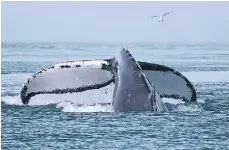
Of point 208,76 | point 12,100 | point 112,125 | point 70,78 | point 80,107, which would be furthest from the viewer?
point 208,76

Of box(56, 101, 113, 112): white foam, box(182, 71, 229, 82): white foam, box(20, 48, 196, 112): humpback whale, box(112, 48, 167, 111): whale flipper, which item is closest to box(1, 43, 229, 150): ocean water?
box(56, 101, 113, 112): white foam

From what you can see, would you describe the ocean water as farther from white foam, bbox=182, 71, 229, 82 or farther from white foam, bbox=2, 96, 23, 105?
white foam, bbox=182, 71, 229, 82

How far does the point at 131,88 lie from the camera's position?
13.3 metres

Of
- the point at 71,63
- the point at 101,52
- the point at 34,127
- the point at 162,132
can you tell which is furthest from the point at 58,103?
the point at 101,52

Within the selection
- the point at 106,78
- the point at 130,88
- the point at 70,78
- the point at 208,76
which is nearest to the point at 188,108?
the point at 106,78

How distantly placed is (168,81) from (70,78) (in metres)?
2.04

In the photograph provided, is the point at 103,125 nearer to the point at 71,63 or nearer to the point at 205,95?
the point at 71,63

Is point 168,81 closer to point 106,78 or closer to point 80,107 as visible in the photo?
point 106,78

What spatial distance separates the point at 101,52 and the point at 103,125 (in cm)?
940

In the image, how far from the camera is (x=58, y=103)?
15.4 m

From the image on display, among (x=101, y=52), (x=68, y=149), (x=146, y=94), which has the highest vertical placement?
(x=101, y=52)

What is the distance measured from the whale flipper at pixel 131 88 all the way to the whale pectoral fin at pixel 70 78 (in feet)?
1.10

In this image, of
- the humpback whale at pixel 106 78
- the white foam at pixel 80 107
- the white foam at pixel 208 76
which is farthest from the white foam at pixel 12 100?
the white foam at pixel 208 76

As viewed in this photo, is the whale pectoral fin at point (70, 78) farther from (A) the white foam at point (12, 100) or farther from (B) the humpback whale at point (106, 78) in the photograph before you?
(A) the white foam at point (12, 100)
